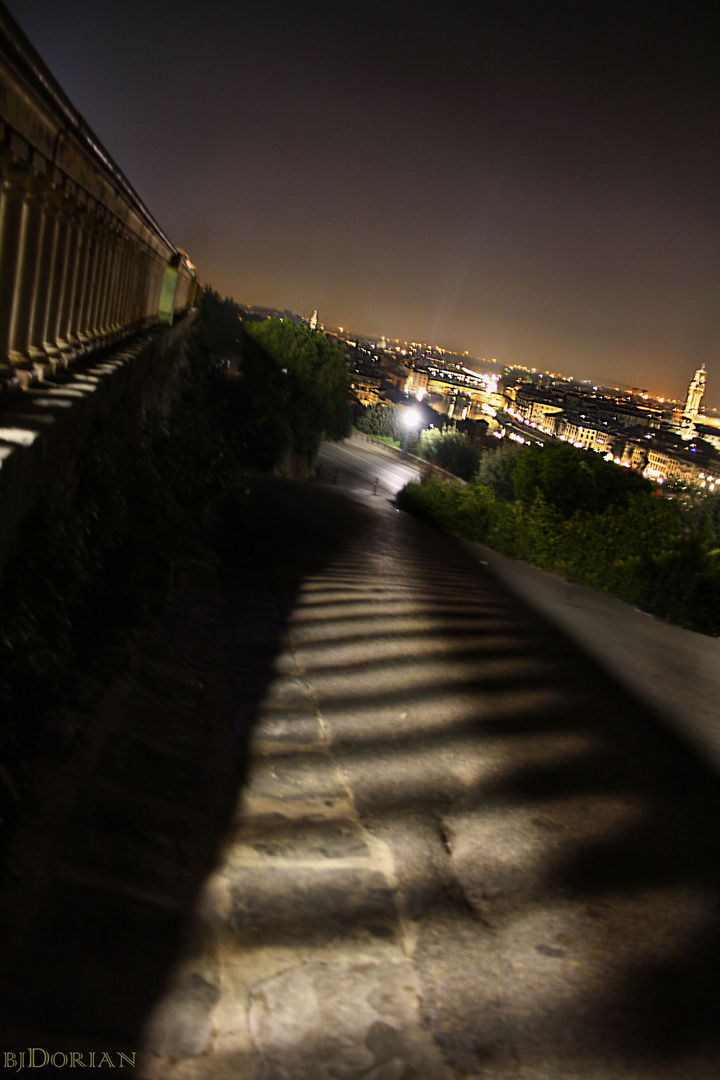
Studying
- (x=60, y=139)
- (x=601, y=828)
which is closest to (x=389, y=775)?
(x=601, y=828)

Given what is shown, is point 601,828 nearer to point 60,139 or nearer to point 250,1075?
point 250,1075

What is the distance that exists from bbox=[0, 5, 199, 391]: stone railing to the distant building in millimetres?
155733

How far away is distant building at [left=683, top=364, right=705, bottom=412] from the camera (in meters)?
146

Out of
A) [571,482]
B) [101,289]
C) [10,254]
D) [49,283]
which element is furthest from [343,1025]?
[571,482]

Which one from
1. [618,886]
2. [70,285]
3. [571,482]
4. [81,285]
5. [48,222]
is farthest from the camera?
[571,482]

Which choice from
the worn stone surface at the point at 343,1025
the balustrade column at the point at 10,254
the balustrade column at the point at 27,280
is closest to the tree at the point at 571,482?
the balustrade column at the point at 27,280

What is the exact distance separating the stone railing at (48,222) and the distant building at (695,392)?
15573cm

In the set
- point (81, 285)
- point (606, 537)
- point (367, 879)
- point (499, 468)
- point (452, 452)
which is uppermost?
point (81, 285)

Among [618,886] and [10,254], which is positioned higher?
[10,254]

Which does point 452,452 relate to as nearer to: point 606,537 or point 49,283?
point 606,537

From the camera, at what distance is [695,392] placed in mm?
148000

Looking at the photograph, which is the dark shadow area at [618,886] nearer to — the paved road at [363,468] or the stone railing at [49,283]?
the stone railing at [49,283]

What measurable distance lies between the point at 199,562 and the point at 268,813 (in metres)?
3.78

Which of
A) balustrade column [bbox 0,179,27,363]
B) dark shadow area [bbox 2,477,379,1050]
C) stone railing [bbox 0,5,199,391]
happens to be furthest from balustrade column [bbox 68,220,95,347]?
dark shadow area [bbox 2,477,379,1050]
